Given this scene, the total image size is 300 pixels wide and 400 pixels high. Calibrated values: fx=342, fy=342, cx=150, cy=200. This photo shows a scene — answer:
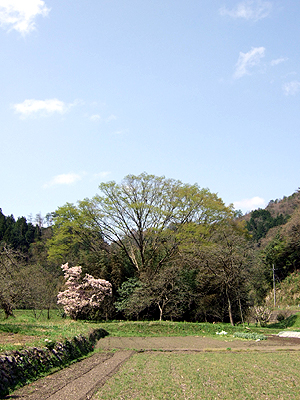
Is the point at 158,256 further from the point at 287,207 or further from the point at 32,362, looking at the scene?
the point at 287,207

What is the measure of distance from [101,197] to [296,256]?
36.8 meters

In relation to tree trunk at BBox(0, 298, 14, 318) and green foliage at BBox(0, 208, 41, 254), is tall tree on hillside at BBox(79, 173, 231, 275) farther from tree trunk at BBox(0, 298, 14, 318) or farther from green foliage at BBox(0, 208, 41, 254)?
green foliage at BBox(0, 208, 41, 254)

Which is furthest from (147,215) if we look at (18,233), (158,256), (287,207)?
(287,207)

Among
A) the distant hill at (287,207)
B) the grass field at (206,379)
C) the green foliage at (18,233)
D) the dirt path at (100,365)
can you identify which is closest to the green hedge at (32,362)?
the dirt path at (100,365)

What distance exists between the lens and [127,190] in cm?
3456

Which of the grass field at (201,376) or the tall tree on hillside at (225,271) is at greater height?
the tall tree on hillside at (225,271)

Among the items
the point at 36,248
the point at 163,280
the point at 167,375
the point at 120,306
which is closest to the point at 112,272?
the point at 120,306

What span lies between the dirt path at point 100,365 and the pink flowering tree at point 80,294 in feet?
35.4

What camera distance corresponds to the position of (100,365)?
39.8 ft

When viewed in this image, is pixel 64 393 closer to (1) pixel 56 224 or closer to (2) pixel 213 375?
(2) pixel 213 375

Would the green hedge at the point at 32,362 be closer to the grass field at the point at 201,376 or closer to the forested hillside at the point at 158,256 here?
the grass field at the point at 201,376

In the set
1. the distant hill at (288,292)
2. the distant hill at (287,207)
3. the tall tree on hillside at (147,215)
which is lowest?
the distant hill at (288,292)

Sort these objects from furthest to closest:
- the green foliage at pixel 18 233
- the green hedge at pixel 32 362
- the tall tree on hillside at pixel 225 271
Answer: the green foliage at pixel 18 233 < the tall tree on hillside at pixel 225 271 < the green hedge at pixel 32 362

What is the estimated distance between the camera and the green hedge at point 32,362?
847 cm
